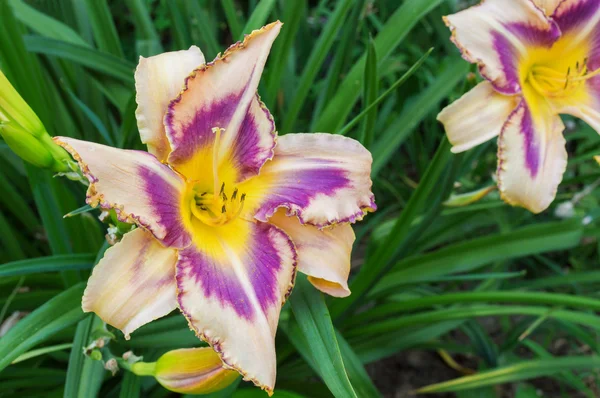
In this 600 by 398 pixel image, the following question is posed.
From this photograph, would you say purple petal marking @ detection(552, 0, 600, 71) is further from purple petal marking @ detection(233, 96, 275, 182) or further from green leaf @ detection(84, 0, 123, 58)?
green leaf @ detection(84, 0, 123, 58)

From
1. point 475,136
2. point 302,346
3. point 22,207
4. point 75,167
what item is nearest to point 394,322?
point 302,346

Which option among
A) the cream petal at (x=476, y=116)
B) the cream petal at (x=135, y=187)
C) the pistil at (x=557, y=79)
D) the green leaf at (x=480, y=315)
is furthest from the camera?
the green leaf at (x=480, y=315)

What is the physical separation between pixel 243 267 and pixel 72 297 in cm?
31

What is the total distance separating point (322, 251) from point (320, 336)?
0.36 ft

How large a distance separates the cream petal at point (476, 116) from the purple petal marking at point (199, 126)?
314mm

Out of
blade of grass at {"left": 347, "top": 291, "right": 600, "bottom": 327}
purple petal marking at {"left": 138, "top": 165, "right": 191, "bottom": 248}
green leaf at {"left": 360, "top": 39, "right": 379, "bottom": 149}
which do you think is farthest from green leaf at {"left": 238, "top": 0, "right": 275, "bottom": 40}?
blade of grass at {"left": 347, "top": 291, "right": 600, "bottom": 327}

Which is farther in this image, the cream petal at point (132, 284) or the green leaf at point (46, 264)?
the green leaf at point (46, 264)

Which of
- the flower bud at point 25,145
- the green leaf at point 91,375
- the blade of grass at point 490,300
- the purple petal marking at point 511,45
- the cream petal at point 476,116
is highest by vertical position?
the flower bud at point 25,145

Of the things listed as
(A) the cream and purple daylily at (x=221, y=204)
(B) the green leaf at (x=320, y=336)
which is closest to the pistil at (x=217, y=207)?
(A) the cream and purple daylily at (x=221, y=204)

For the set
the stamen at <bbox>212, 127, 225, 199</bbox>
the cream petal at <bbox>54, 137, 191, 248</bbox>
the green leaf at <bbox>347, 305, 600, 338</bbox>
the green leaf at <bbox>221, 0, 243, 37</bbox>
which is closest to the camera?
the cream petal at <bbox>54, 137, 191, 248</bbox>

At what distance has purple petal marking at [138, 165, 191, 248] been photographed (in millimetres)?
635

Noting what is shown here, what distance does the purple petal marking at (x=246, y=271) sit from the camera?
64 centimetres

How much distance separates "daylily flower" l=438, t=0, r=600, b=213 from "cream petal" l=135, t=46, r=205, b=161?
385 millimetres

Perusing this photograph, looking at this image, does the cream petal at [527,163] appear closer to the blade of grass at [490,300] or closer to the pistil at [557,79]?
the pistil at [557,79]
